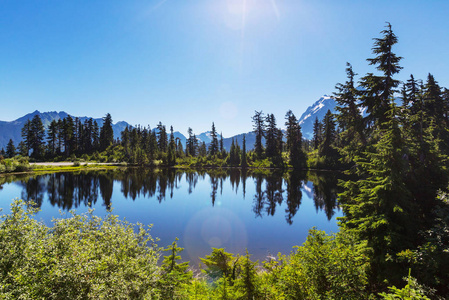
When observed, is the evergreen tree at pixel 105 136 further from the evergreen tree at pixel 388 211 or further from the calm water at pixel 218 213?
the evergreen tree at pixel 388 211

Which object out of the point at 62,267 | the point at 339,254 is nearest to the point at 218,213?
the point at 339,254

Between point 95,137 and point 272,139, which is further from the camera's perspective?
point 95,137

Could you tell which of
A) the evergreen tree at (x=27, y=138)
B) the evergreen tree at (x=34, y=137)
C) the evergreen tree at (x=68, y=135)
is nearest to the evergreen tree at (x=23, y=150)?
the evergreen tree at (x=27, y=138)

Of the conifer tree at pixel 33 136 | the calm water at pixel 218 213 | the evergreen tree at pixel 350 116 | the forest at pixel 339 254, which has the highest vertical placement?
the conifer tree at pixel 33 136

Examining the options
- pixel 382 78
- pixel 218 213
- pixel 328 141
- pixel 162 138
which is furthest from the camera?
pixel 162 138

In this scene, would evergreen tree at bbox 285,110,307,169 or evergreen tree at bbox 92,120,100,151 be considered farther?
evergreen tree at bbox 92,120,100,151

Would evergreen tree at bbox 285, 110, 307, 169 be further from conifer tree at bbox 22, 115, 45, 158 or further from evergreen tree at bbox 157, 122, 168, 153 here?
conifer tree at bbox 22, 115, 45, 158

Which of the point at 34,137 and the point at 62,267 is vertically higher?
the point at 34,137

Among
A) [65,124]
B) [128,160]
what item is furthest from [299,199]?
[65,124]

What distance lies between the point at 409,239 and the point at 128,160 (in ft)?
341

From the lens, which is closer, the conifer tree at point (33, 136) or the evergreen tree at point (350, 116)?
the evergreen tree at point (350, 116)

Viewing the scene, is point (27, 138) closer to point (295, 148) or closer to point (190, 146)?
point (190, 146)

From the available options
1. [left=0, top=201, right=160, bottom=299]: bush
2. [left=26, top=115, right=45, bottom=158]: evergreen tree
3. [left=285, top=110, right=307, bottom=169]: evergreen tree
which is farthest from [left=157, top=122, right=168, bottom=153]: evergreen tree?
[left=0, top=201, right=160, bottom=299]: bush

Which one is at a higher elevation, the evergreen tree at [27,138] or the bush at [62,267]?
the evergreen tree at [27,138]
